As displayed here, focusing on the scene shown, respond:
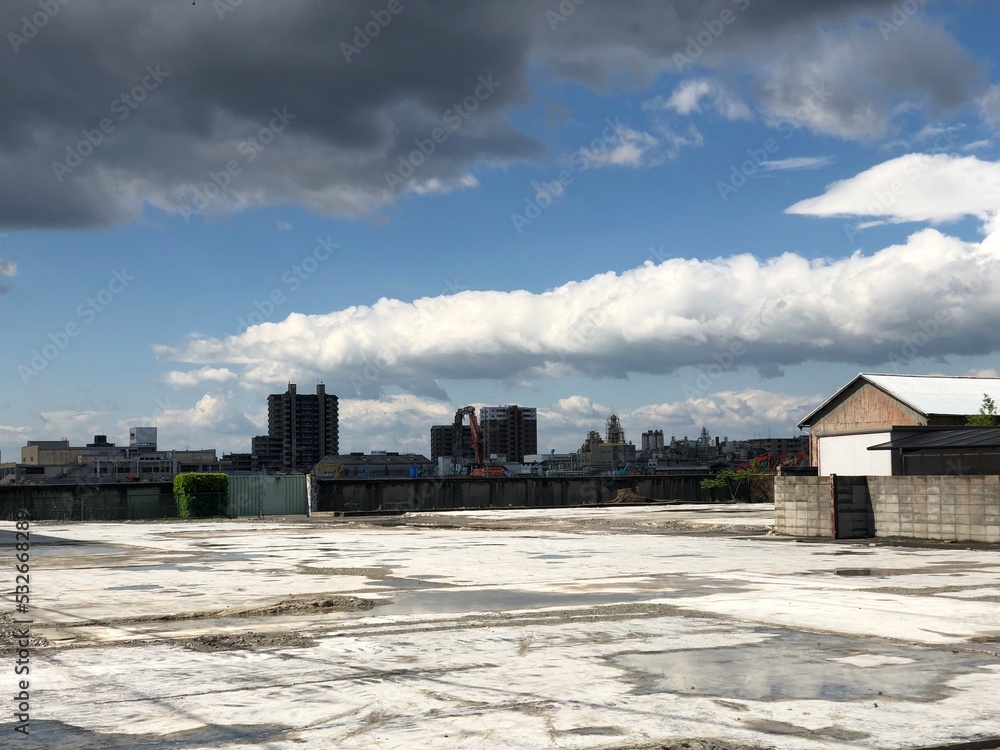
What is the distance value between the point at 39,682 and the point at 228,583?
8759 millimetres

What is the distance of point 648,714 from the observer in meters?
7.50

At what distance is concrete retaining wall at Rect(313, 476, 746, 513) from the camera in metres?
53.6

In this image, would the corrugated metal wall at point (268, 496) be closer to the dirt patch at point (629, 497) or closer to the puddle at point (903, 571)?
the dirt patch at point (629, 497)

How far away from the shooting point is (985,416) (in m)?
51.0

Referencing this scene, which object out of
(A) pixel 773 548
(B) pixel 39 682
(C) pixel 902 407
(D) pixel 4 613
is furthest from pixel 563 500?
(B) pixel 39 682

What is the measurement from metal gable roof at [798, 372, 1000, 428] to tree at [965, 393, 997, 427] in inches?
18.6

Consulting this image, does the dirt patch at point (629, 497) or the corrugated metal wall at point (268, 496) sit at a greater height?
the corrugated metal wall at point (268, 496)

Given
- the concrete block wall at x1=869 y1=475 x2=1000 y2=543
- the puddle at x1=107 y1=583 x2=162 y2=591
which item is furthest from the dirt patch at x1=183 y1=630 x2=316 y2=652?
the concrete block wall at x1=869 y1=475 x2=1000 y2=543

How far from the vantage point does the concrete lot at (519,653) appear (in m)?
7.15

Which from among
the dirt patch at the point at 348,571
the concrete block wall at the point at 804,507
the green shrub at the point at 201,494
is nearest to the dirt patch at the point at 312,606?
the dirt patch at the point at 348,571

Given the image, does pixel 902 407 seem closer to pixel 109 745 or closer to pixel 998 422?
pixel 998 422

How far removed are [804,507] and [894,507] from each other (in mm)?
2416

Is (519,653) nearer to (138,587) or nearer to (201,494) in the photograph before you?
(138,587)

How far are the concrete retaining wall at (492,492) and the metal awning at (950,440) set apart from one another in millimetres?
24764
